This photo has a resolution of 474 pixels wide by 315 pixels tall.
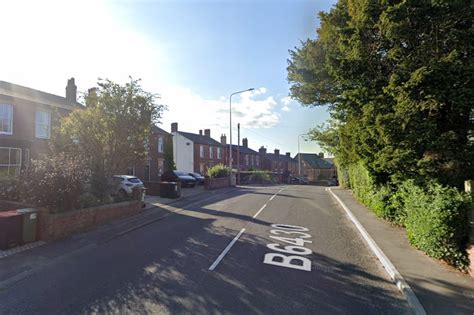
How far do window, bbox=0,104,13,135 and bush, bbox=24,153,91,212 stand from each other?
1177 cm

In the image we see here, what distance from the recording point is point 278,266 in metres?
6.21

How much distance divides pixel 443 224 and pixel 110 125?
11.8 meters

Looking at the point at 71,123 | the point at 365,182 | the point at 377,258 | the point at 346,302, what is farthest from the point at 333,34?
the point at 71,123

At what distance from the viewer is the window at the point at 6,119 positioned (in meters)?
18.0

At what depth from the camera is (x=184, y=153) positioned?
46844 mm

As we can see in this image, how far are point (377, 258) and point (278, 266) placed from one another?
2525mm

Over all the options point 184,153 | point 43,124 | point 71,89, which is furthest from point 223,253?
point 184,153

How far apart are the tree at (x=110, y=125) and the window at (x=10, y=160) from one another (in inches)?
296

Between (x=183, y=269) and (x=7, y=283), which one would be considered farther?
(x=183, y=269)

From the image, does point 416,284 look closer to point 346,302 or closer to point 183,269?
point 346,302

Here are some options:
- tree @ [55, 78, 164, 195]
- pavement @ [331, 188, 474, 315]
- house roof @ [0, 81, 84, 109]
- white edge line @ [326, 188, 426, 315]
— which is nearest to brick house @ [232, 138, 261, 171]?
house roof @ [0, 81, 84, 109]

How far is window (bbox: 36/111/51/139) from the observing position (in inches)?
788

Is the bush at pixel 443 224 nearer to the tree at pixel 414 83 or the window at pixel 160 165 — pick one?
the tree at pixel 414 83

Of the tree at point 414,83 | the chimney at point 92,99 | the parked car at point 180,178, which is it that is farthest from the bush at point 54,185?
the parked car at point 180,178
